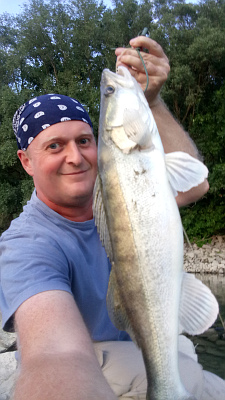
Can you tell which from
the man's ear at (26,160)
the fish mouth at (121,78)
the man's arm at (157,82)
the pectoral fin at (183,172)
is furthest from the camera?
the man's ear at (26,160)

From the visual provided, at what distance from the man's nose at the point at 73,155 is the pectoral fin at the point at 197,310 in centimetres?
113

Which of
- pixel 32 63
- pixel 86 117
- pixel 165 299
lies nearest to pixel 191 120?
pixel 32 63

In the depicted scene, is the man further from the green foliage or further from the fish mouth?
the green foliage

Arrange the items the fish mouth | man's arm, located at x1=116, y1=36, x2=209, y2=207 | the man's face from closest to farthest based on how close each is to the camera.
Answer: the fish mouth, man's arm, located at x1=116, y1=36, x2=209, y2=207, the man's face

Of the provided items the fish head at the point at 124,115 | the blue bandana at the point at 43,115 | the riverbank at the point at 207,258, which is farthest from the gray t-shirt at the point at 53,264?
the riverbank at the point at 207,258

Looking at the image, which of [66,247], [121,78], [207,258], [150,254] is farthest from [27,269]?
[207,258]

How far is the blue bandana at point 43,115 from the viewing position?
279 cm

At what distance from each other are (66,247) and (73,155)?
0.60m

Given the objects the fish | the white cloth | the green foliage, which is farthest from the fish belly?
the green foliage

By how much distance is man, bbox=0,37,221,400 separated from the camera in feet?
5.99

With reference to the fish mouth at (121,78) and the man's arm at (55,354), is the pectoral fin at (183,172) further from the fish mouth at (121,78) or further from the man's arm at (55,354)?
the man's arm at (55,354)

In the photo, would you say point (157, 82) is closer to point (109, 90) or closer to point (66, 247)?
point (109, 90)

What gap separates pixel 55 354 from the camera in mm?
1627

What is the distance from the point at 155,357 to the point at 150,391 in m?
0.15
